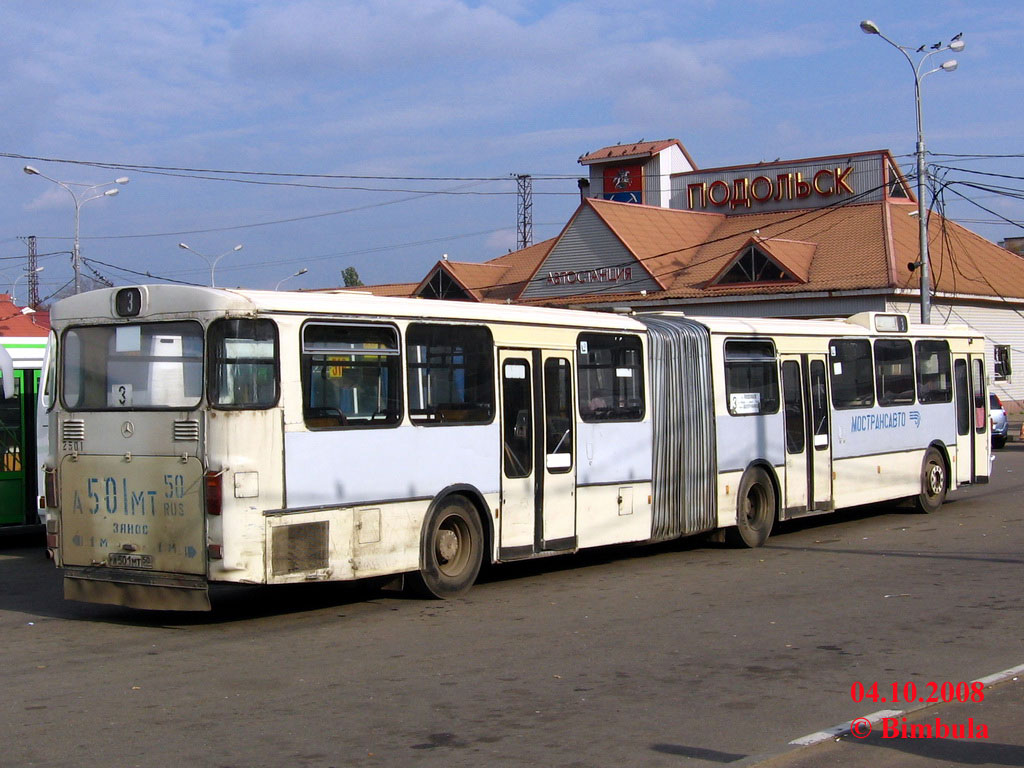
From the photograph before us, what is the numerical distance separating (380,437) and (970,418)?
12.6 meters

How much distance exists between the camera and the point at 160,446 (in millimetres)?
9859

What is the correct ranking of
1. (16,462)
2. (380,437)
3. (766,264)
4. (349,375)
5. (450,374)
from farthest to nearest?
(766,264) → (16,462) → (450,374) → (380,437) → (349,375)

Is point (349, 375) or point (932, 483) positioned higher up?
point (349, 375)

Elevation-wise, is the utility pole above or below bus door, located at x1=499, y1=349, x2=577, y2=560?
above

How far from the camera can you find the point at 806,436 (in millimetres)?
16188

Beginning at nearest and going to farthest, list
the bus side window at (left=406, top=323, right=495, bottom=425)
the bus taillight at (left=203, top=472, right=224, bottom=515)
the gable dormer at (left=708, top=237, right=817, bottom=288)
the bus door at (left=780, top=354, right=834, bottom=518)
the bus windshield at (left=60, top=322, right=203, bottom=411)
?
the bus taillight at (left=203, top=472, right=224, bottom=515) → the bus windshield at (left=60, top=322, right=203, bottom=411) → the bus side window at (left=406, top=323, right=495, bottom=425) → the bus door at (left=780, top=354, right=834, bottom=518) → the gable dormer at (left=708, top=237, right=817, bottom=288)

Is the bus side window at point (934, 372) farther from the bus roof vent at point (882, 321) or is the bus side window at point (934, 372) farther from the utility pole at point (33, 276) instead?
the utility pole at point (33, 276)

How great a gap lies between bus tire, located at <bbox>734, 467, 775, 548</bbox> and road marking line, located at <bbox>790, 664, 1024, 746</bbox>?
281 inches

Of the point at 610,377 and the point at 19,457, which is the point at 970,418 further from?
the point at 19,457

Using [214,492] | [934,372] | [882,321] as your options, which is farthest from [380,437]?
[934,372]

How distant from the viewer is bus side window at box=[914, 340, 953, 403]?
18750 millimetres
